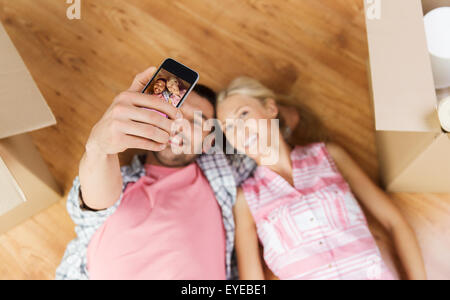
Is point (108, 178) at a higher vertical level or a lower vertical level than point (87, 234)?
higher

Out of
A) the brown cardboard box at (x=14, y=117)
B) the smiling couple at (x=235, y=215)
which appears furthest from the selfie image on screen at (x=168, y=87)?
the brown cardboard box at (x=14, y=117)

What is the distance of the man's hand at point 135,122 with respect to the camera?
0.68 meters

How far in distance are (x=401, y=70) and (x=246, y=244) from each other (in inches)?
26.9

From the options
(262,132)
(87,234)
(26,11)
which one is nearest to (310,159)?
Answer: (262,132)

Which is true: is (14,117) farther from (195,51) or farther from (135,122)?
(195,51)

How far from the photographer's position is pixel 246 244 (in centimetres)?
109

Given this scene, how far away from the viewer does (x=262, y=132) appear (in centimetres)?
106

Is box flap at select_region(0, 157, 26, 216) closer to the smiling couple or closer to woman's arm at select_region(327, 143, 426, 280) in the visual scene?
the smiling couple

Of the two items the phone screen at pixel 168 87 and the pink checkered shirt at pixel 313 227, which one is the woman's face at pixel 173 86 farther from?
the pink checkered shirt at pixel 313 227

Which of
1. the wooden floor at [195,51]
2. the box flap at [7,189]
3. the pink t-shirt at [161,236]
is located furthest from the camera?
the wooden floor at [195,51]

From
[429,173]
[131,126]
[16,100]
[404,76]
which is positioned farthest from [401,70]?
[16,100]

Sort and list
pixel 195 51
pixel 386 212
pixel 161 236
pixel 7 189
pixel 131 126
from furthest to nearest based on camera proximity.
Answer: pixel 195 51
pixel 386 212
pixel 161 236
pixel 7 189
pixel 131 126

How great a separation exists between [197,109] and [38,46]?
86cm

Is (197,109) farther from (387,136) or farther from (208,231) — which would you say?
(387,136)
